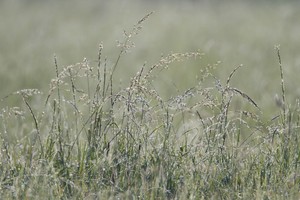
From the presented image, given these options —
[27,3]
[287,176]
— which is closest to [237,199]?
[287,176]

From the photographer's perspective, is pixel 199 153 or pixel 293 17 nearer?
pixel 199 153

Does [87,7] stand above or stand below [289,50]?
above

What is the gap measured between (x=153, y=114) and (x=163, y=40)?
5.87 m

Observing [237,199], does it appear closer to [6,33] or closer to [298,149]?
[298,149]

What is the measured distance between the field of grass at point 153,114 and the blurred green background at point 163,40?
0.03m

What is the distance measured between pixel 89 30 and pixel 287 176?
743cm

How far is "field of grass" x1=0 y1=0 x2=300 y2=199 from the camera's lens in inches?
129

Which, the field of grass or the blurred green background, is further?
the blurred green background

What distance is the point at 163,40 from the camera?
371 inches

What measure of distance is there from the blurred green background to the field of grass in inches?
1.0

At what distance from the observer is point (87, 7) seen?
13602mm

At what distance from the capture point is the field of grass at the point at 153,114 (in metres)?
3.28

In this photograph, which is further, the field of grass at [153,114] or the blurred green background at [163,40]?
the blurred green background at [163,40]

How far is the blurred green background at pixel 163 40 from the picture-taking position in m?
7.29
